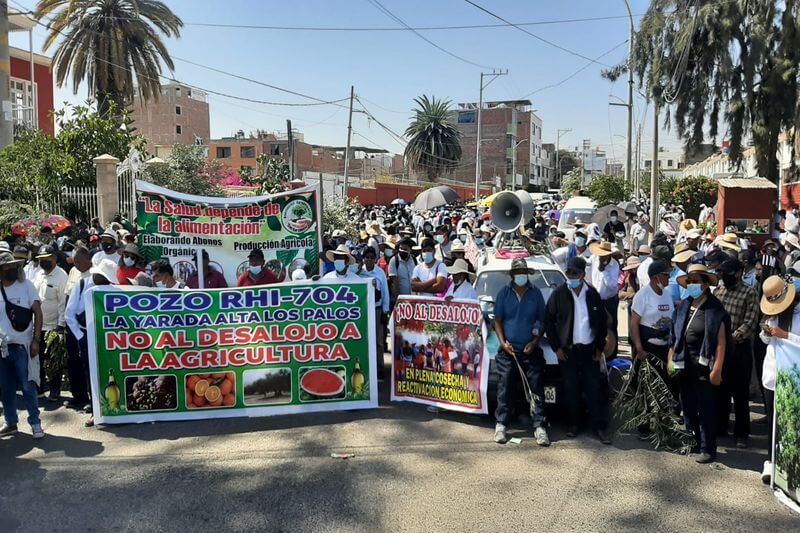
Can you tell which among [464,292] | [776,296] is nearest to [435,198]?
[464,292]

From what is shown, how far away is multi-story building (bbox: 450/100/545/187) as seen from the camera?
8456cm

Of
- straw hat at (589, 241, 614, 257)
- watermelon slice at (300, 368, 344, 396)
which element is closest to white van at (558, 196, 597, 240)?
straw hat at (589, 241, 614, 257)

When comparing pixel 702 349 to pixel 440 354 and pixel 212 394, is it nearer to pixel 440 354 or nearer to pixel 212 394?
pixel 440 354

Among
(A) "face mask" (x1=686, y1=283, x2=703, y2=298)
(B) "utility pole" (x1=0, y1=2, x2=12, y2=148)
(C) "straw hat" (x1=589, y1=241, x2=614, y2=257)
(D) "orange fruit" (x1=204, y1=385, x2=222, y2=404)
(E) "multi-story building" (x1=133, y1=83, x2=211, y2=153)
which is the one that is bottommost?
(D) "orange fruit" (x1=204, y1=385, x2=222, y2=404)

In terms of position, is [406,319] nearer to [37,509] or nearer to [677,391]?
[677,391]

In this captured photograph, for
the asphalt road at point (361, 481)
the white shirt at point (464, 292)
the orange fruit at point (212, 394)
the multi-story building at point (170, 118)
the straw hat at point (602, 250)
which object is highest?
the multi-story building at point (170, 118)

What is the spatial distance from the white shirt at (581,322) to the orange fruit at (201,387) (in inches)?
148

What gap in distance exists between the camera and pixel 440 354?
701 centimetres

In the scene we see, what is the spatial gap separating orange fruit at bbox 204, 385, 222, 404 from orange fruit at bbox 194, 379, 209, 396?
3 cm

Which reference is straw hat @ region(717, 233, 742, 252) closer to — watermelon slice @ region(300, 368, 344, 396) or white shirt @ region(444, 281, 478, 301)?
white shirt @ region(444, 281, 478, 301)

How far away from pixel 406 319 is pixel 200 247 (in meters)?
3.21

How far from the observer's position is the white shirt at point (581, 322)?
612 centimetres

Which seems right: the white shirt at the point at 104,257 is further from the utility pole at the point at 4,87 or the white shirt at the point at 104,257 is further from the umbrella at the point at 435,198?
the umbrella at the point at 435,198

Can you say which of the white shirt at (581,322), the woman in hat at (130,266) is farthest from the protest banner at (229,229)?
the white shirt at (581,322)
